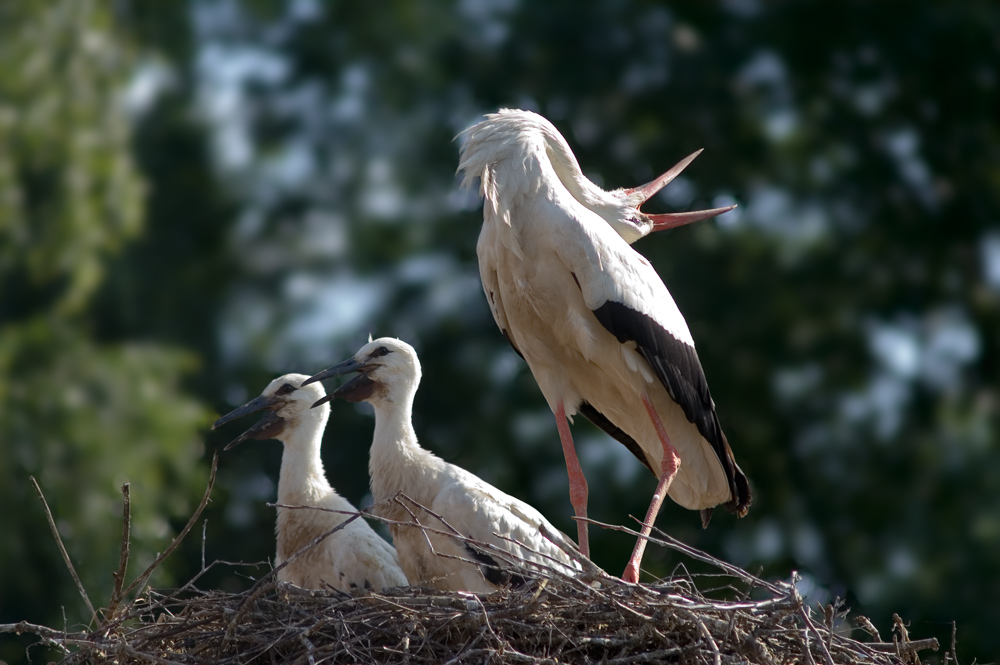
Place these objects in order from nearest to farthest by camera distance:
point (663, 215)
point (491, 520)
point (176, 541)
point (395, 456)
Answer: point (176, 541), point (491, 520), point (395, 456), point (663, 215)

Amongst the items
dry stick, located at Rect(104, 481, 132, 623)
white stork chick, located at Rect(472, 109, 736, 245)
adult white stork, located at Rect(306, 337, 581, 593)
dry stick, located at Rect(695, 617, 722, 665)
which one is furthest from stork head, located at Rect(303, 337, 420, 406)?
dry stick, located at Rect(695, 617, 722, 665)

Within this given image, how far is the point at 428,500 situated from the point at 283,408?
947 mm

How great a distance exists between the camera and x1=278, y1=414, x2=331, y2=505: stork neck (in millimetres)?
4332

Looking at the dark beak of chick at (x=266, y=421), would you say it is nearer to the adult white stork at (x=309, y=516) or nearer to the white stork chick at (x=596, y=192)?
the adult white stork at (x=309, y=516)

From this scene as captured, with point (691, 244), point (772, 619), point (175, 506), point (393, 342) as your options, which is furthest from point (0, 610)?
point (691, 244)

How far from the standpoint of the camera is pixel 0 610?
5.59 meters

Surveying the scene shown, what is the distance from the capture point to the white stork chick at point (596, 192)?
13.2 feet

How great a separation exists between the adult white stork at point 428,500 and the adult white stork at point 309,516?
13 cm

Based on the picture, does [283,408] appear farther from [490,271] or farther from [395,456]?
[490,271]

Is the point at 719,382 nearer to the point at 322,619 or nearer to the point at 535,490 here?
the point at 535,490

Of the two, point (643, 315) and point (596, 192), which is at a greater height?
point (596, 192)

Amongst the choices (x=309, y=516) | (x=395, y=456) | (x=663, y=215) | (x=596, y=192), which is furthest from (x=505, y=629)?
(x=663, y=215)

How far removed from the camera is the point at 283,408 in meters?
4.60

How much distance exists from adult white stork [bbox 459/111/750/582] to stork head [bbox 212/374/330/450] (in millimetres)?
901
